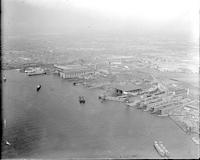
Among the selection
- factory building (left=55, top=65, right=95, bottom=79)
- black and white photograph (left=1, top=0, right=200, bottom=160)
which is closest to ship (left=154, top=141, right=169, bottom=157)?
black and white photograph (left=1, top=0, right=200, bottom=160)

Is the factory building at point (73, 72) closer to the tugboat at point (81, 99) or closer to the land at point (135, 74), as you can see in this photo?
the land at point (135, 74)

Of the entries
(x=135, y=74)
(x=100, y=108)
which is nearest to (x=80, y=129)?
(x=100, y=108)

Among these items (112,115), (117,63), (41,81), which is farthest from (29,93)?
(117,63)

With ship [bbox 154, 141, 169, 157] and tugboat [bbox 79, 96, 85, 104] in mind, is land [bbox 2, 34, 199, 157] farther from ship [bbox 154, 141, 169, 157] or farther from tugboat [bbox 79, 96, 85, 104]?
ship [bbox 154, 141, 169, 157]

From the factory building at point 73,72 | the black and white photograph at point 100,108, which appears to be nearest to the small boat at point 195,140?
the black and white photograph at point 100,108

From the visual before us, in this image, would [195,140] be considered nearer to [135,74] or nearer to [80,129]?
[80,129]
